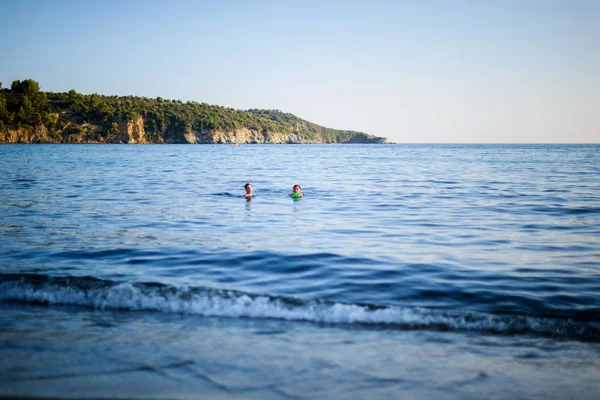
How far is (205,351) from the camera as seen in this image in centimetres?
425

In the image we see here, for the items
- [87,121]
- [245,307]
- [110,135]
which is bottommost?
[245,307]

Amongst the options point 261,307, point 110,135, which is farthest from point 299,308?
point 110,135

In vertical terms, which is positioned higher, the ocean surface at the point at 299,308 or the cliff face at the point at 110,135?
the cliff face at the point at 110,135

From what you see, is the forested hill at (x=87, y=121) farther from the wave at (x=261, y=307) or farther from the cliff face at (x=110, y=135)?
the wave at (x=261, y=307)

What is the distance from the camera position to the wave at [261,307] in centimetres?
516

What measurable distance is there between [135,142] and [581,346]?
7028 inches

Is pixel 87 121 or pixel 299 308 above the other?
pixel 87 121

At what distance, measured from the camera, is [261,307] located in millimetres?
5559

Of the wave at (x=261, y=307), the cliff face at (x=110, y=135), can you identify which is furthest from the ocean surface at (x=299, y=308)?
the cliff face at (x=110, y=135)

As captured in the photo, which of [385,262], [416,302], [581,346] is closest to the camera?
[581,346]

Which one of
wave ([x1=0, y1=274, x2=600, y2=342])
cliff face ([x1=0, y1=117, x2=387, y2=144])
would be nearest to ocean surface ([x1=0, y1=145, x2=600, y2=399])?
wave ([x1=0, y1=274, x2=600, y2=342])

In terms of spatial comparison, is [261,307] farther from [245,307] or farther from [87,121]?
[87,121]

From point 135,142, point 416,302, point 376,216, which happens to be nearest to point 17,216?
point 376,216

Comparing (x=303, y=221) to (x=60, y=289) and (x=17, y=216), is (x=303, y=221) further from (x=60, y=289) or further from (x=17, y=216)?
(x=17, y=216)
